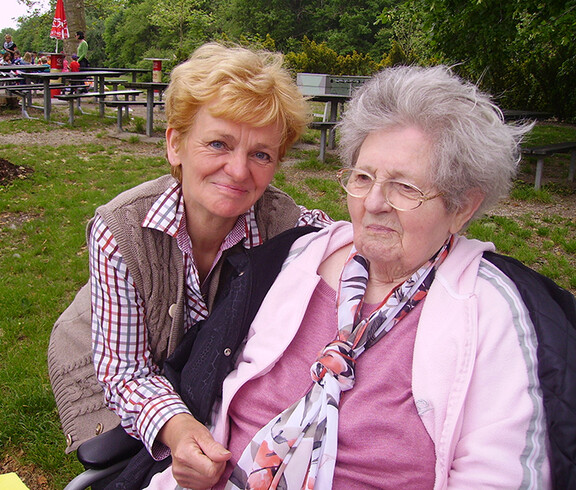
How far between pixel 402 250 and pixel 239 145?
0.67 m

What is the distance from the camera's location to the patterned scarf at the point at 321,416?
1.58 metres

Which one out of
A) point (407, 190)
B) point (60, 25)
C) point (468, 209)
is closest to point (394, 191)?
point (407, 190)

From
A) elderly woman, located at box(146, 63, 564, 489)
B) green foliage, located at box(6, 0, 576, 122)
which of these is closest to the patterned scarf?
elderly woman, located at box(146, 63, 564, 489)

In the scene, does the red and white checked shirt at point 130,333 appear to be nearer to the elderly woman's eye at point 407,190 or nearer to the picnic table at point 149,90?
the elderly woman's eye at point 407,190

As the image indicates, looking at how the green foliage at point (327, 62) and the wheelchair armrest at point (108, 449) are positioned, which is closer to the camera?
the wheelchair armrest at point (108, 449)

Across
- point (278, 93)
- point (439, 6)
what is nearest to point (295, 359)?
point (278, 93)

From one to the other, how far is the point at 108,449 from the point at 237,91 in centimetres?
123

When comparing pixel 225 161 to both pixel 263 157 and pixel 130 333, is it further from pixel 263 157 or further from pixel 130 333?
pixel 130 333

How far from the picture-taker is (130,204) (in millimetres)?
1916

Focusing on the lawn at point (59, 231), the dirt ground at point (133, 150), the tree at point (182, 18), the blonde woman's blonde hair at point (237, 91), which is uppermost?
the tree at point (182, 18)

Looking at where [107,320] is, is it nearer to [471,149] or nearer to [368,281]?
[368,281]

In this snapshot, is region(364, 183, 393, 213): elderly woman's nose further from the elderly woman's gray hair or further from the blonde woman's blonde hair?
the blonde woman's blonde hair

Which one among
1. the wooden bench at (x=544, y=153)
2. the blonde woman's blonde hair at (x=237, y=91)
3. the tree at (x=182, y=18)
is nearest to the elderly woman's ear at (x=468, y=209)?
the blonde woman's blonde hair at (x=237, y=91)

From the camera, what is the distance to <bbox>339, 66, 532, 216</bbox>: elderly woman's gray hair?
165 centimetres
